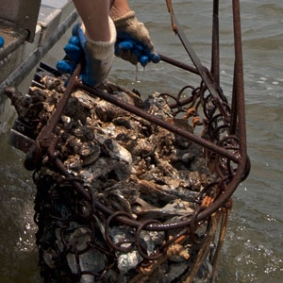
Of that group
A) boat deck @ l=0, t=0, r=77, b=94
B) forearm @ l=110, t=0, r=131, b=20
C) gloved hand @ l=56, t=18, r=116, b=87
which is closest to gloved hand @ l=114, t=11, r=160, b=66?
forearm @ l=110, t=0, r=131, b=20

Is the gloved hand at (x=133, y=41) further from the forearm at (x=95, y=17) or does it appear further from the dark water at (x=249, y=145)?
the dark water at (x=249, y=145)

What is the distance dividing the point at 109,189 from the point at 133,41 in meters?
0.85

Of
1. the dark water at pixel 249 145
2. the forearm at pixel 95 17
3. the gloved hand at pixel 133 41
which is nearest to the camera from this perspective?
the forearm at pixel 95 17

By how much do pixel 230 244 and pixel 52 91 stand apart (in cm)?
138

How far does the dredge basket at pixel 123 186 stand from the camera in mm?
2658

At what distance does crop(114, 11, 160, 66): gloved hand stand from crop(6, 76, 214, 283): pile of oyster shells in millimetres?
271

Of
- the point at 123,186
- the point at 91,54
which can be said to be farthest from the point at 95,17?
the point at 123,186

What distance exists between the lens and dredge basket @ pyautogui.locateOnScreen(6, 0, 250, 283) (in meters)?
2.66

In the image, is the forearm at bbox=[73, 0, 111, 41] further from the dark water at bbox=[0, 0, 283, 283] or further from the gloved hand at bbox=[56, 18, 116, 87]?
the dark water at bbox=[0, 0, 283, 283]

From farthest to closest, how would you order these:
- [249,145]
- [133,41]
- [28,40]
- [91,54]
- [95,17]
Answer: [249,145], [28,40], [133,41], [91,54], [95,17]

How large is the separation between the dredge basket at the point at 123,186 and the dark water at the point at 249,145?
0.64 metres

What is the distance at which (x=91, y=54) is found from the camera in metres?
2.74

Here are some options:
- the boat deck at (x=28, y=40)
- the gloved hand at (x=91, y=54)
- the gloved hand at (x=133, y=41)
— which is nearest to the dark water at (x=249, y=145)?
the boat deck at (x=28, y=40)

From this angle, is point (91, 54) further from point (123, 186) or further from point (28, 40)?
point (28, 40)
